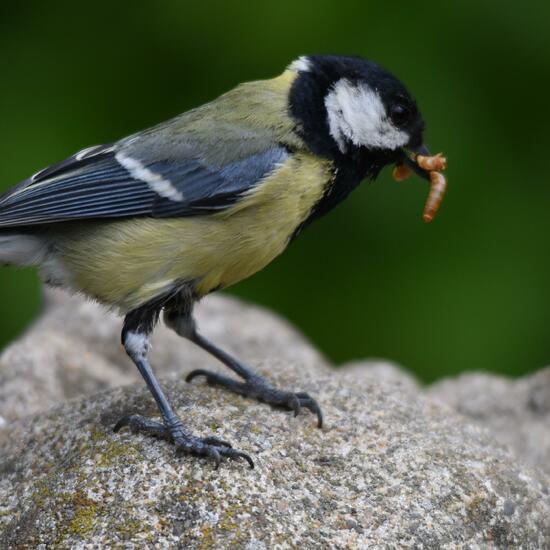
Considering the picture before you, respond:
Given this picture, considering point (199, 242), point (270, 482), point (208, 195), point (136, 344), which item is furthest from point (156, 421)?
point (208, 195)

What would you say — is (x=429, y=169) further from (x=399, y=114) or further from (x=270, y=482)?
(x=270, y=482)

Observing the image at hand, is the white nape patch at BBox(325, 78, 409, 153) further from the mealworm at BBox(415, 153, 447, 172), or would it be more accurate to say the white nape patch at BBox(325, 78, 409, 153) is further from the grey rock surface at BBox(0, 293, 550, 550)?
the grey rock surface at BBox(0, 293, 550, 550)

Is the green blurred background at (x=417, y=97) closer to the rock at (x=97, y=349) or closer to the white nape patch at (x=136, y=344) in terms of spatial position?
the rock at (x=97, y=349)

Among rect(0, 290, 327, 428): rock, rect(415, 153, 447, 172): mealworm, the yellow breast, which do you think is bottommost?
Result: rect(0, 290, 327, 428): rock

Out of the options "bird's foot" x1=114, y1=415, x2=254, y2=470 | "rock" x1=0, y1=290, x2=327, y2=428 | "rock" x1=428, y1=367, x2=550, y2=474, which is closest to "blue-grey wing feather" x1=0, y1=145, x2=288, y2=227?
"bird's foot" x1=114, y1=415, x2=254, y2=470

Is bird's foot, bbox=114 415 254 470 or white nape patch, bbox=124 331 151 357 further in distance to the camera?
white nape patch, bbox=124 331 151 357

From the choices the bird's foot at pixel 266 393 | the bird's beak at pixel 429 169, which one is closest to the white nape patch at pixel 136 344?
the bird's foot at pixel 266 393
